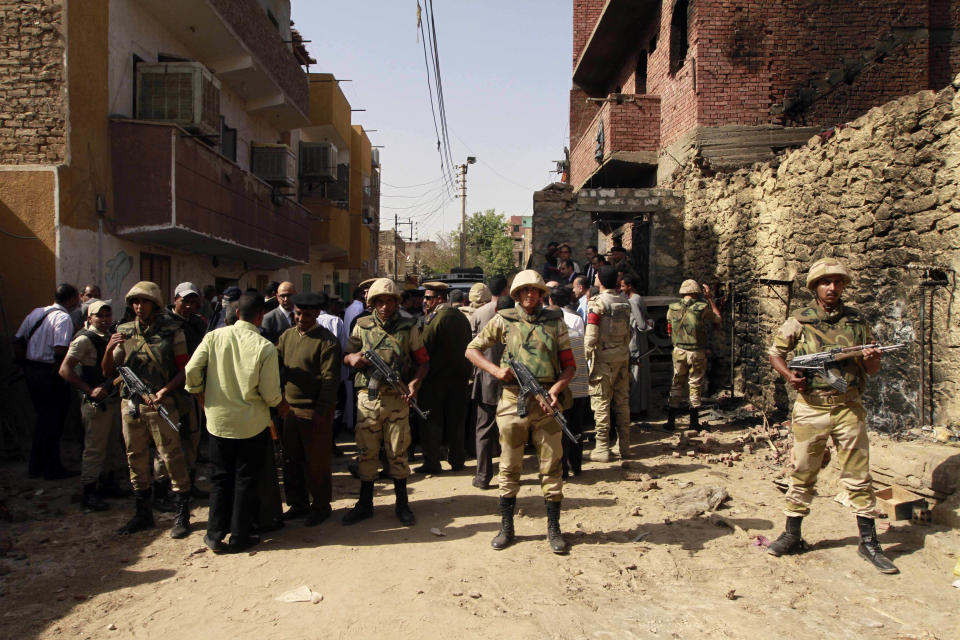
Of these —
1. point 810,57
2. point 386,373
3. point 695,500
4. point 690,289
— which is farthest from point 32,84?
point 810,57

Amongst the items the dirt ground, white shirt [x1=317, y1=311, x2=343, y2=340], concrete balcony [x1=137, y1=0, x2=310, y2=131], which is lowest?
the dirt ground

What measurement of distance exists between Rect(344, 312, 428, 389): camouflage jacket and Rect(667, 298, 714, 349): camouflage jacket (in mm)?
4127

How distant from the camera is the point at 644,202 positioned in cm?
1170

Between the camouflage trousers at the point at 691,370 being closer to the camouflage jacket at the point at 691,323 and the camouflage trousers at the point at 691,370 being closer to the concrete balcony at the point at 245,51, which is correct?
the camouflage jacket at the point at 691,323

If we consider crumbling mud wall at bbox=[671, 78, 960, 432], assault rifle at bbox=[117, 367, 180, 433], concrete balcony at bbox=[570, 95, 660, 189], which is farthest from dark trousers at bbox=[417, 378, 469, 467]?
concrete balcony at bbox=[570, 95, 660, 189]

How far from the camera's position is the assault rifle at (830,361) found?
13.0 feet

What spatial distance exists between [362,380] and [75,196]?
5.57m

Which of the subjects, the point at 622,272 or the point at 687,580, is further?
the point at 622,272

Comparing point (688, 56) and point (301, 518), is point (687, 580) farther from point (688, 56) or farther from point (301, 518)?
point (688, 56)

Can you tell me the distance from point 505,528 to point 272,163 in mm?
12608

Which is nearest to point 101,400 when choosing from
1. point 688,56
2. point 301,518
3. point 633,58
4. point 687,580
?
point 301,518

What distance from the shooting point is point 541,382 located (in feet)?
14.5

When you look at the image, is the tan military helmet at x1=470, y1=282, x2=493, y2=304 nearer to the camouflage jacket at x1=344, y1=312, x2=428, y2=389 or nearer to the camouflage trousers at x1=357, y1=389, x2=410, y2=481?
the camouflage jacket at x1=344, y1=312, x2=428, y2=389

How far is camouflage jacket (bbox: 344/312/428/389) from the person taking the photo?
4.82 meters
